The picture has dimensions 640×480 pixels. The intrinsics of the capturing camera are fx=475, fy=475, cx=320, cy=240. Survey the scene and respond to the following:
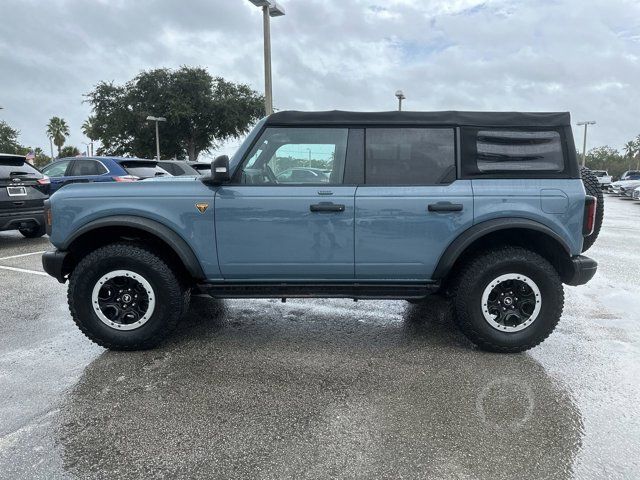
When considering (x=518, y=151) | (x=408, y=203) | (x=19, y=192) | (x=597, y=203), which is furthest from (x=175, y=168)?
(x=597, y=203)

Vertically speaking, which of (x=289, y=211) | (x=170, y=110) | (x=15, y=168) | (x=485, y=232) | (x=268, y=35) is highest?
(x=170, y=110)

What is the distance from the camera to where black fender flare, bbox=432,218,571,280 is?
11.5 feet

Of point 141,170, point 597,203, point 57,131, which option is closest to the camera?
point 597,203

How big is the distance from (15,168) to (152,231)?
20.5 ft

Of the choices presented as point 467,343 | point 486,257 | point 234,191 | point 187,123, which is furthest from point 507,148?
point 187,123

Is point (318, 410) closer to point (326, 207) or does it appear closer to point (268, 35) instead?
point (326, 207)

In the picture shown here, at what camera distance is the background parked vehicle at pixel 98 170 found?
10.2 metres

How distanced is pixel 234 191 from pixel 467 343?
225 cm

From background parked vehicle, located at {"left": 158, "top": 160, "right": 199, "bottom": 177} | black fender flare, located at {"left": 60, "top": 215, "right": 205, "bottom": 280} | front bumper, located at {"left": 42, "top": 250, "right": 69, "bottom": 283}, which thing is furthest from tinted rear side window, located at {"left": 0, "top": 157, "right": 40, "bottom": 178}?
black fender flare, located at {"left": 60, "top": 215, "right": 205, "bottom": 280}

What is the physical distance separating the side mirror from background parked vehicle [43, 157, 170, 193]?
23.2 ft

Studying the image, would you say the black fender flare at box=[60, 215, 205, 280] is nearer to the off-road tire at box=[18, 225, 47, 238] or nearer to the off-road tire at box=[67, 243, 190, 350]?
the off-road tire at box=[67, 243, 190, 350]

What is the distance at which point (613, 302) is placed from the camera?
5082 millimetres

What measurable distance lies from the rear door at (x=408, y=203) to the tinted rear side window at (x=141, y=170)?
7.62 m

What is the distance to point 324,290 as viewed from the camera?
3.70 meters
